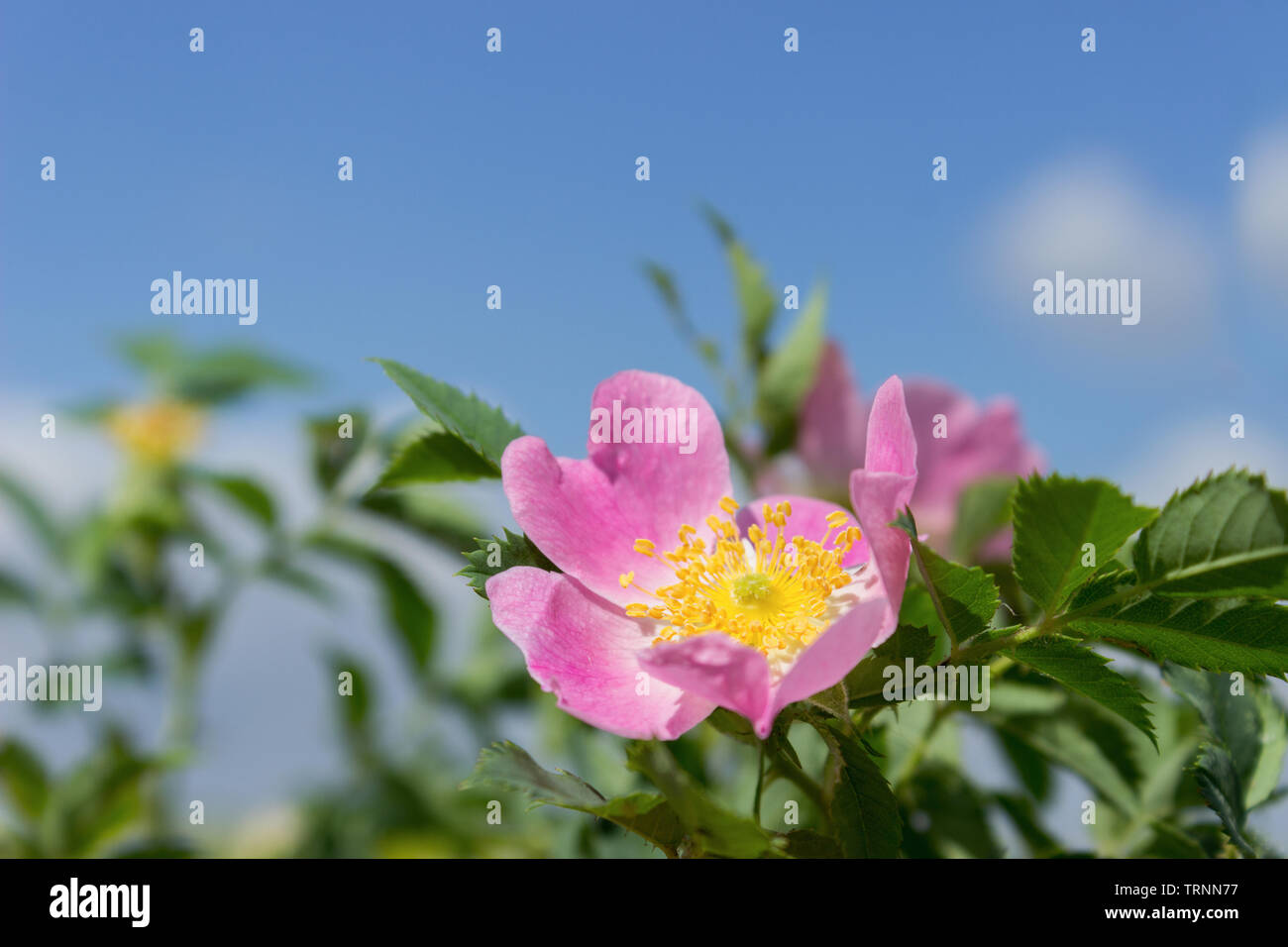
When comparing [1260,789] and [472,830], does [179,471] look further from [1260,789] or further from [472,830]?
[1260,789]

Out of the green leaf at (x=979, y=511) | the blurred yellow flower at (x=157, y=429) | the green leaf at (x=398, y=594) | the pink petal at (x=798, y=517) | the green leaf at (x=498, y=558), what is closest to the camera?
the green leaf at (x=498, y=558)

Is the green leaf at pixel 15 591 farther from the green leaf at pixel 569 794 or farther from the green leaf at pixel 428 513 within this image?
the green leaf at pixel 569 794

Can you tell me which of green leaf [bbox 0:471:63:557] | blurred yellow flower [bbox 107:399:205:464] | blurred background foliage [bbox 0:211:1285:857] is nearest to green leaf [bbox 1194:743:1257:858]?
blurred background foliage [bbox 0:211:1285:857]

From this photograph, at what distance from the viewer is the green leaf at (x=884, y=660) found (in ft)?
1.53

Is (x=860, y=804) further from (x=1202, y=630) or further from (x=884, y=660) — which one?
(x=1202, y=630)

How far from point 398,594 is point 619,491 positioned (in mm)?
690

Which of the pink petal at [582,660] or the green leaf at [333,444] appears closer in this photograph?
the pink petal at [582,660]

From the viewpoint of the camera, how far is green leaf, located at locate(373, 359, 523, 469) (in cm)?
56

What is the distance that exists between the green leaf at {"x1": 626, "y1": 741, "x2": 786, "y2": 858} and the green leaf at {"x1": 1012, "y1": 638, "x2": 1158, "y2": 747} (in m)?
0.14

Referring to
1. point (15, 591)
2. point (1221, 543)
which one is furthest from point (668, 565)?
point (15, 591)

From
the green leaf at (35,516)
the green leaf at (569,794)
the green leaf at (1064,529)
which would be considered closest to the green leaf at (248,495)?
the green leaf at (35,516)

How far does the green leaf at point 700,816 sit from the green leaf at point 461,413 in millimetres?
195

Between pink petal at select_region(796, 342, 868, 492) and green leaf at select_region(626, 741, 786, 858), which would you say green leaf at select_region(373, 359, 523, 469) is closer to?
green leaf at select_region(626, 741, 786, 858)

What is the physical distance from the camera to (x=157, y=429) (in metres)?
1.54
